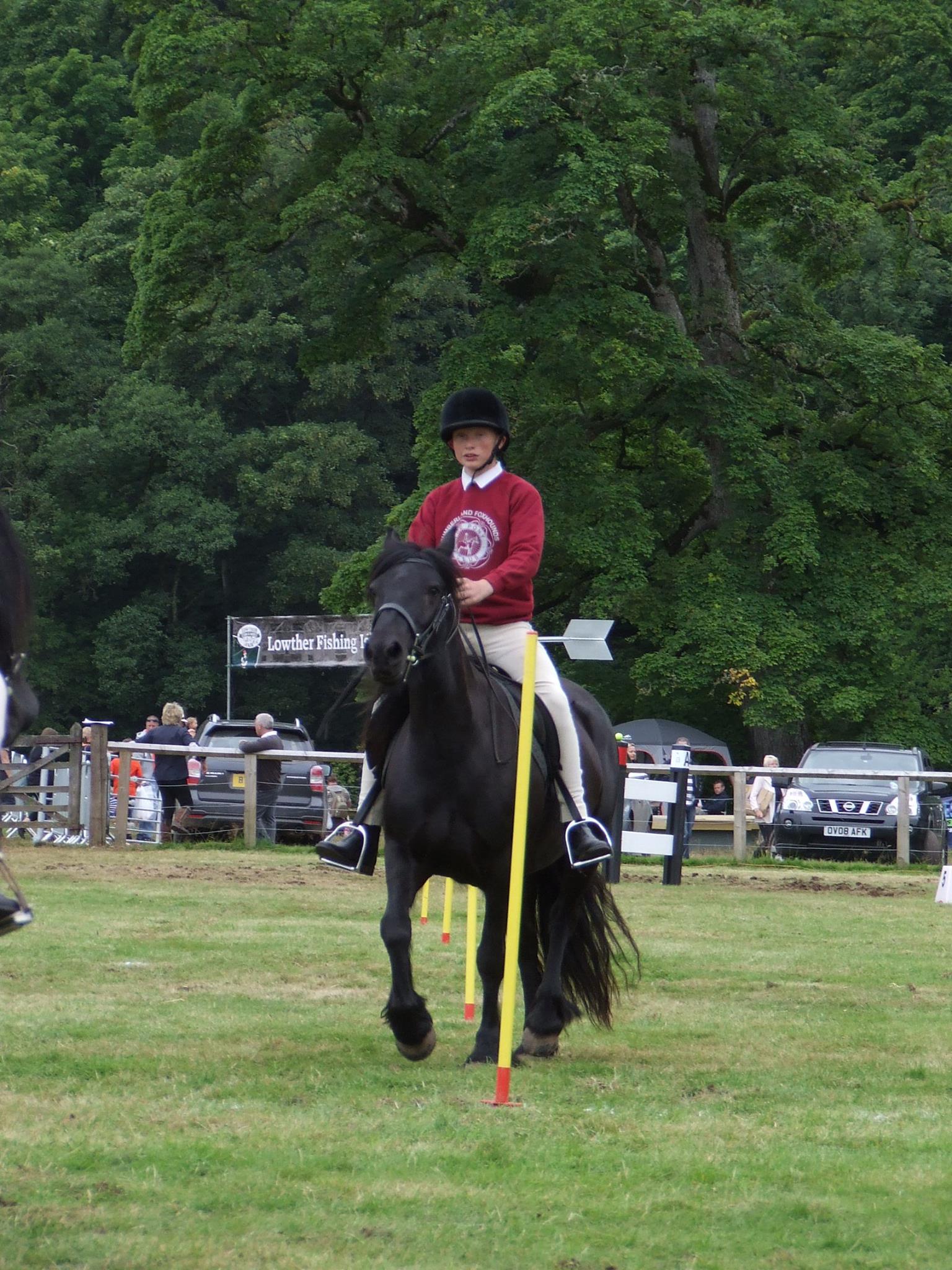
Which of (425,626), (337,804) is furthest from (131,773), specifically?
(425,626)

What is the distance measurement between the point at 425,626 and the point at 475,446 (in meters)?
1.27

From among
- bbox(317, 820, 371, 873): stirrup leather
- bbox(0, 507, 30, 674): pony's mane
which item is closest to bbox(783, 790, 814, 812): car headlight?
bbox(317, 820, 371, 873): stirrup leather

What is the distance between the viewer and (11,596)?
5.11 meters

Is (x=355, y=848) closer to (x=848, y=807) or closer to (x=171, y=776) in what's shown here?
(x=171, y=776)

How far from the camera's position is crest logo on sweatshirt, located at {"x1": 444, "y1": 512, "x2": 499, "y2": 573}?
8.00m

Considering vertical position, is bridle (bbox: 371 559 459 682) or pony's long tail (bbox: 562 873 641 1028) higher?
bridle (bbox: 371 559 459 682)

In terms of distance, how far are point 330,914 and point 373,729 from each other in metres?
7.29

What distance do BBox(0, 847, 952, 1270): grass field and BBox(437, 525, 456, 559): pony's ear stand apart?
7.07 ft

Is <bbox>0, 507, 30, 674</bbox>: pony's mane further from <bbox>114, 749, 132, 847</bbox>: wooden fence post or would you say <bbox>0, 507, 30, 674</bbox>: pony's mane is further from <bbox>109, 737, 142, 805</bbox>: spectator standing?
<bbox>109, 737, 142, 805</bbox>: spectator standing

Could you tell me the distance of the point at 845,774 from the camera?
23.8 meters

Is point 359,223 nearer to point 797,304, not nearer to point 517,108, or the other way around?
point 517,108

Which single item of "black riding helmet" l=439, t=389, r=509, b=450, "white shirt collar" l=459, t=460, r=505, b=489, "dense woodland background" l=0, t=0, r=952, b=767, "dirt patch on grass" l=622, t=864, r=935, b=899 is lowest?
"dirt patch on grass" l=622, t=864, r=935, b=899

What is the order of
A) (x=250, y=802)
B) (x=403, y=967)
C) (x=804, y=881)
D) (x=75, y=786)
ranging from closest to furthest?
(x=403, y=967) → (x=804, y=881) → (x=75, y=786) → (x=250, y=802)

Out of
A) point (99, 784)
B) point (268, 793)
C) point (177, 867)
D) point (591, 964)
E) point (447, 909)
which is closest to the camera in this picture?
point (591, 964)
